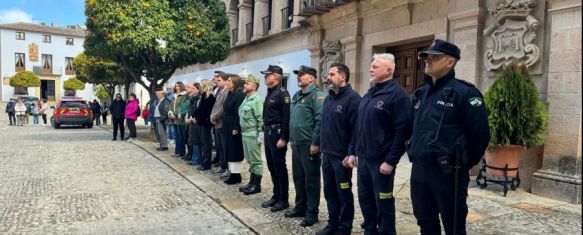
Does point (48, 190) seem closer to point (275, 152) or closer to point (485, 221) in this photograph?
point (275, 152)

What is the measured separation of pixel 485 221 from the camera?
16.6 ft

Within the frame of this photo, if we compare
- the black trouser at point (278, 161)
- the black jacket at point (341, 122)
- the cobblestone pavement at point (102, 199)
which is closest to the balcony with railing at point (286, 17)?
the cobblestone pavement at point (102, 199)

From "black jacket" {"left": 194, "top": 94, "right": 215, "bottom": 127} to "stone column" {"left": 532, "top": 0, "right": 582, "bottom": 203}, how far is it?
5250 mm

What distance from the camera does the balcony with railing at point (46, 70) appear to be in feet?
194

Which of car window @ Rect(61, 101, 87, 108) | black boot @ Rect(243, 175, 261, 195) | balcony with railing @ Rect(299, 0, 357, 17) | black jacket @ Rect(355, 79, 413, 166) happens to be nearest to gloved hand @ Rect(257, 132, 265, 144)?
black boot @ Rect(243, 175, 261, 195)

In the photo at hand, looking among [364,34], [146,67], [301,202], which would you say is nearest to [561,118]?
[301,202]

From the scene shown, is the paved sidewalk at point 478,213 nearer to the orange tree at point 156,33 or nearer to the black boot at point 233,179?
the black boot at point 233,179

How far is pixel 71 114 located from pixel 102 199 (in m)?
16.7

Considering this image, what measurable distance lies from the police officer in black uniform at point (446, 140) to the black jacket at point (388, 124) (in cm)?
35

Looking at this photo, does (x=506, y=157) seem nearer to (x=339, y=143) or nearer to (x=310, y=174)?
(x=310, y=174)

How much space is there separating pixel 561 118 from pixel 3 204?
296 inches

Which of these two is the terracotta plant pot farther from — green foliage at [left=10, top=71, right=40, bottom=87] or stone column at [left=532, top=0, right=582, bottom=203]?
green foliage at [left=10, top=71, right=40, bottom=87]

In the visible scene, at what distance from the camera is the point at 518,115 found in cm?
605

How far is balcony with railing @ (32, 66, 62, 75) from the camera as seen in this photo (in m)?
59.0
